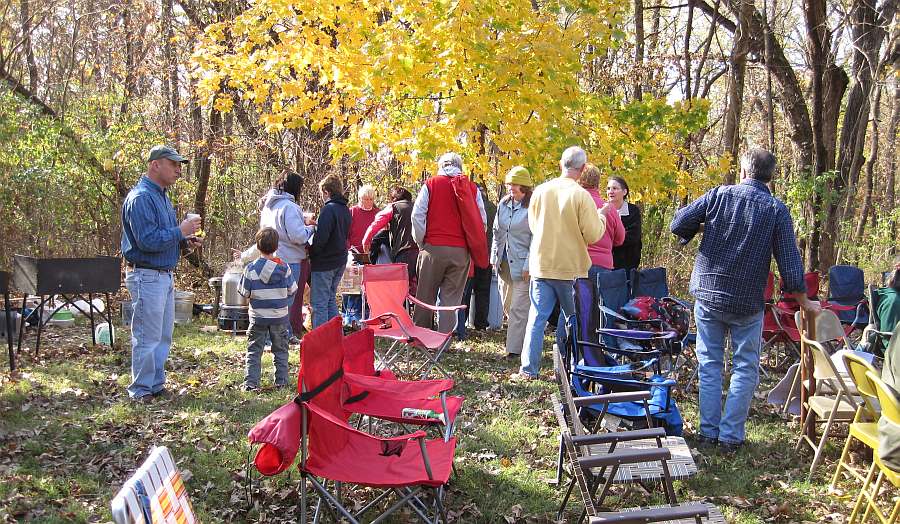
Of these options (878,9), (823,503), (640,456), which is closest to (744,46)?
(878,9)

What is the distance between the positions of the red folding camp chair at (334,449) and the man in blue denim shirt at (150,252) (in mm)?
2053

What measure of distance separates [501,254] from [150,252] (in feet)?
12.1

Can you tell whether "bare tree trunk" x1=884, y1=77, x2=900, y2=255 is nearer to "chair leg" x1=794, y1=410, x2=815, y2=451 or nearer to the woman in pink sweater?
the woman in pink sweater

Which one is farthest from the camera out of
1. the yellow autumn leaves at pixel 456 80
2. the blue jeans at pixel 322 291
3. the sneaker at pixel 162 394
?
the yellow autumn leaves at pixel 456 80

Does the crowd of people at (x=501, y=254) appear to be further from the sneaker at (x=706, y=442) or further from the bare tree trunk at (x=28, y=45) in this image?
the bare tree trunk at (x=28, y=45)

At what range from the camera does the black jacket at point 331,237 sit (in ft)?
A: 24.7

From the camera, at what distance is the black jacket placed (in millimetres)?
7534

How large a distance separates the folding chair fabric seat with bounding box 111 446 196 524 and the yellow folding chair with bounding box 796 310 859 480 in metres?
3.47

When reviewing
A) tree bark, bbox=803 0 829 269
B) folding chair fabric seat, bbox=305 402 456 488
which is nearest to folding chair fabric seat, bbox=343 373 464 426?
folding chair fabric seat, bbox=305 402 456 488

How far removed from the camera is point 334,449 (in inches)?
148

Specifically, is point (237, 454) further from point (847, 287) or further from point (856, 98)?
point (856, 98)

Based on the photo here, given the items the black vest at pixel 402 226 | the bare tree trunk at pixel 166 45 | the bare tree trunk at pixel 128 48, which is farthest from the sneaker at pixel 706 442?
the bare tree trunk at pixel 128 48

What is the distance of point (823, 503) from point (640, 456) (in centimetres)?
157

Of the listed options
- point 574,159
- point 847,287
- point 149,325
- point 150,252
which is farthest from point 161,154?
point 847,287
